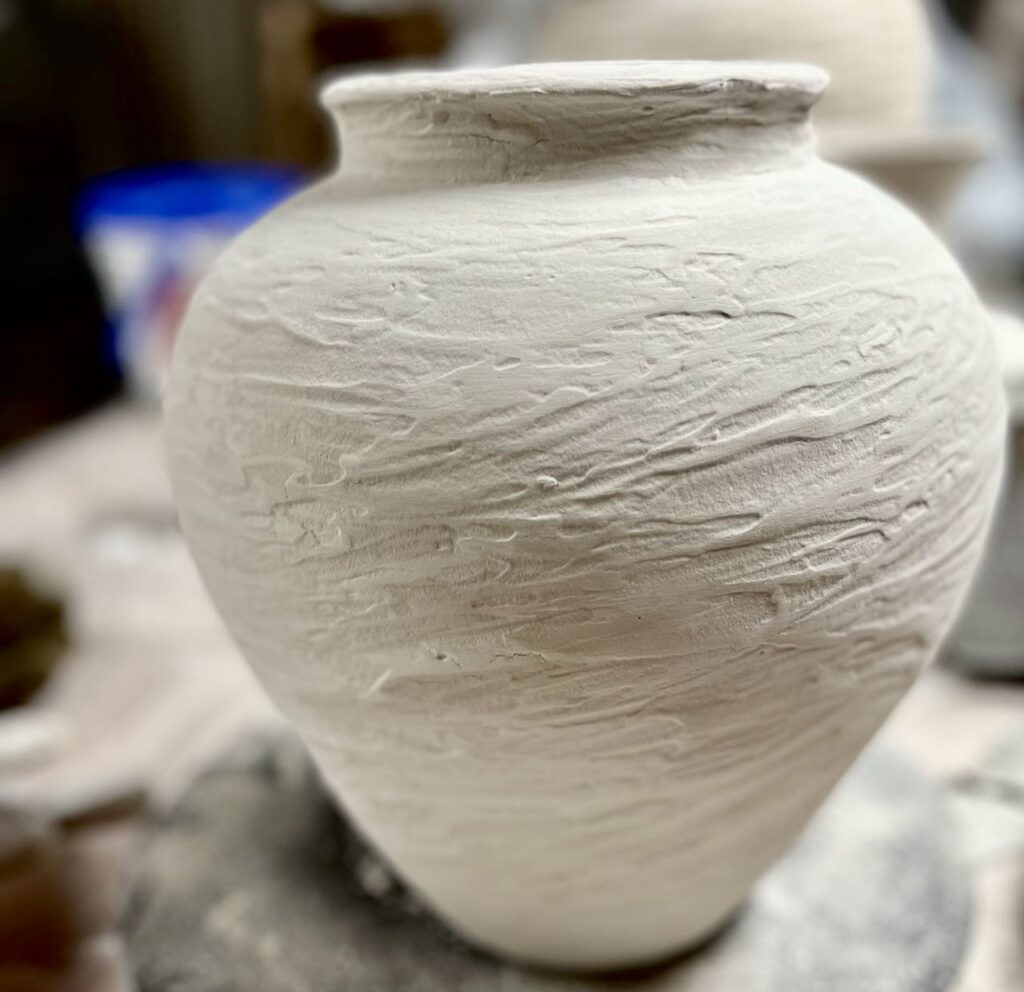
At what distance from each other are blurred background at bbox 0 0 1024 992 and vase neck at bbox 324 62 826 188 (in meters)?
0.53

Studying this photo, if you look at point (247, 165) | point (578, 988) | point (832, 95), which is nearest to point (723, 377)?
point (578, 988)

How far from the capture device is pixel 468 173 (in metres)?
0.56

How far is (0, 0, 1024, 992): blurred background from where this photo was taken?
40.2 inches

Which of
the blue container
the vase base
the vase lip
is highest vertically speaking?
the vase lip

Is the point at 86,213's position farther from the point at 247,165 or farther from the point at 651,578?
the point at 651,578

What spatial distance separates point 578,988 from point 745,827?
8.0 inches

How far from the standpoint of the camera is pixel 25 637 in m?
1.29

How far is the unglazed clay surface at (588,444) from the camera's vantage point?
1.62 ft

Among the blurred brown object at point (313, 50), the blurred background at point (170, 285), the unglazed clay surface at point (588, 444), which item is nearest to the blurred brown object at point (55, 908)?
the blurred background at point (170, 285)

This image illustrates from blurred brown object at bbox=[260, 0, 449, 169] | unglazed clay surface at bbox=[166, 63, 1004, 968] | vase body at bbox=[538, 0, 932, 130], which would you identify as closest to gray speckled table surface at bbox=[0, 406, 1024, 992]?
unglazed clay surface at bbox=[166, 63, 1004, 968]

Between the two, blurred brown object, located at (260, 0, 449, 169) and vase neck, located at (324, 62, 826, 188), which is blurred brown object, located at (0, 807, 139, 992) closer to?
vase neck, located at (324, 62, 826, 188)

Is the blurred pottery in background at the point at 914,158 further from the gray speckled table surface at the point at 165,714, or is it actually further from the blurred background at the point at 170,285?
the gray speckled table surface at the point at 165,714

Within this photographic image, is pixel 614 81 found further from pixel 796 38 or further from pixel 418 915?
pixel 796 38

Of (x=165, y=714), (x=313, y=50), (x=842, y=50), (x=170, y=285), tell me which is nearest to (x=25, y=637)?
(x=165, y=714)
